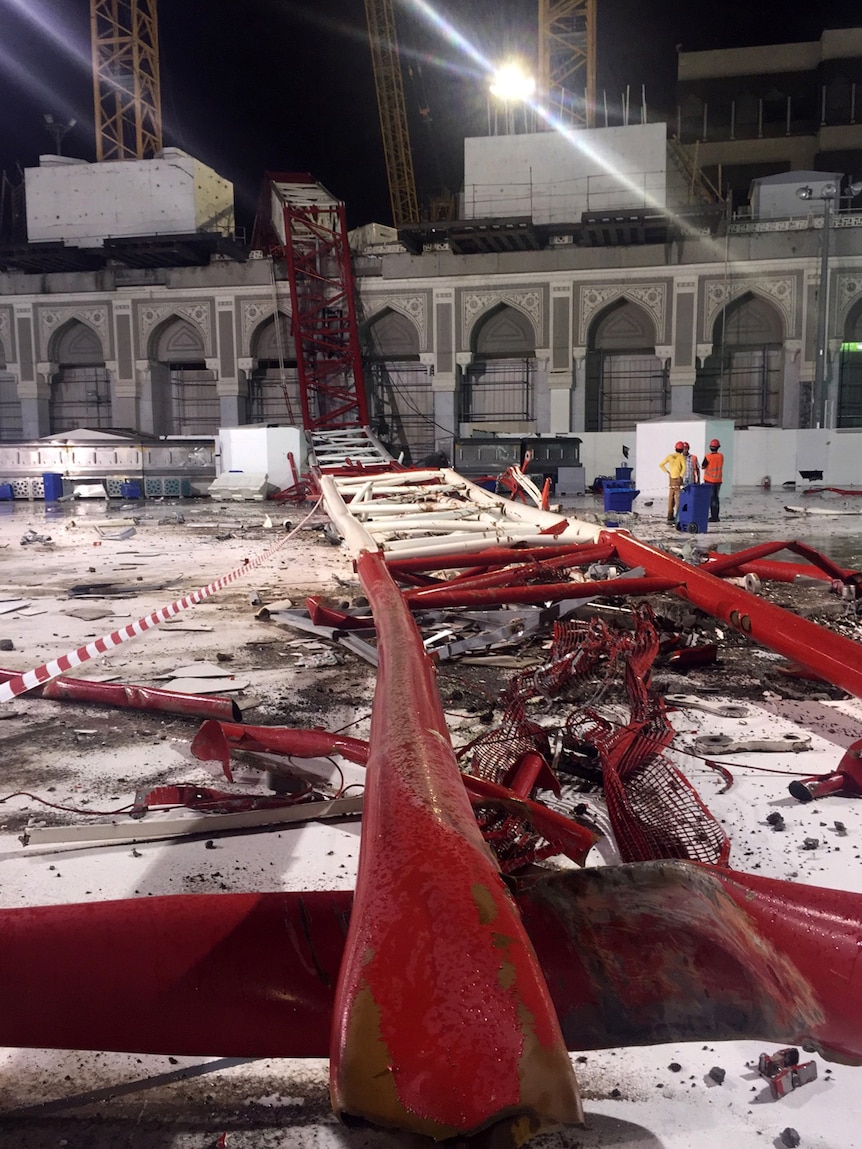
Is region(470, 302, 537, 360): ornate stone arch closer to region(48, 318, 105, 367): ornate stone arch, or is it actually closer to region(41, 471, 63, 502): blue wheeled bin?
region(48, 318, 105, 367): ornate stone arch

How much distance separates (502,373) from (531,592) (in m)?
25.3

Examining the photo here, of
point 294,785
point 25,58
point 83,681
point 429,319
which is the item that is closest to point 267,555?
point 83,681

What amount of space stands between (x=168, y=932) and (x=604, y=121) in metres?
40.0

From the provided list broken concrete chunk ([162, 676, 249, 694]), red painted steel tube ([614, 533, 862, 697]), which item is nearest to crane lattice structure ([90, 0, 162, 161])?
broken concrete chunk ([162, 676, 249, 694])

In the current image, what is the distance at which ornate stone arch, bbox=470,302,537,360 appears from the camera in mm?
28141

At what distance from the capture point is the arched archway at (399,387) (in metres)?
29.0

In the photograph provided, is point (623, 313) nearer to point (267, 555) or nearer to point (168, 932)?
point (267, 555)

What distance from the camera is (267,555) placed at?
978cm

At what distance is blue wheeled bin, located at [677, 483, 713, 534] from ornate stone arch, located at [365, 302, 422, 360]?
59.6 feet

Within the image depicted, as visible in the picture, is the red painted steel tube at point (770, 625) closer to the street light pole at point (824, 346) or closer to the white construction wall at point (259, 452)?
the white construction wall at point (259, 452)

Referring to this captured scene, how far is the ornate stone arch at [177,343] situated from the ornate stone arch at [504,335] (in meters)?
9.84

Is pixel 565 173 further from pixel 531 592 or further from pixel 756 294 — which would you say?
pixel 531 592

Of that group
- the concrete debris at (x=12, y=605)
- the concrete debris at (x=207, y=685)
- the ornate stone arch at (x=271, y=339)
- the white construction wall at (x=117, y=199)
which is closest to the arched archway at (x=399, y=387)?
the ornate stone arch at (x=271, y=339)

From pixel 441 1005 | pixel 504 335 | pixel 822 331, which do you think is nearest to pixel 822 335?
pixel 822 331
